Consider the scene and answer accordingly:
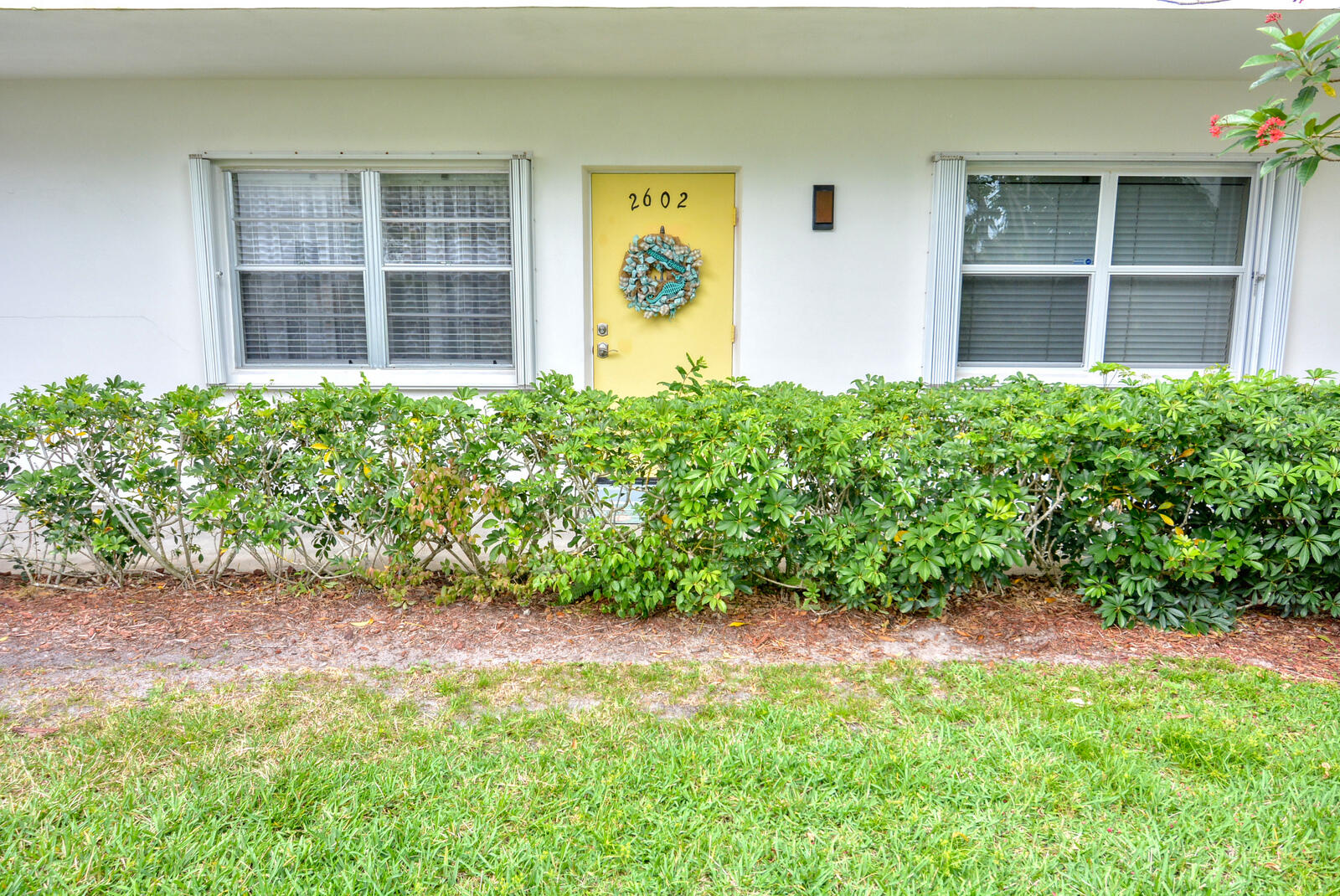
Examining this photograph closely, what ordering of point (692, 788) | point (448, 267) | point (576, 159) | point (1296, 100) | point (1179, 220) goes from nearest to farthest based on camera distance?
point (692, 788)
point (1296, 100)
point (576, 159)
point (1179, 220)
point (448, 267)

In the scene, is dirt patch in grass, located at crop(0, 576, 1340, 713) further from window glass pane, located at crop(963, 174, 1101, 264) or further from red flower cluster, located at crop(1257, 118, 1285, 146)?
window glass pane, located at crop(963, 174, 1101, 264)

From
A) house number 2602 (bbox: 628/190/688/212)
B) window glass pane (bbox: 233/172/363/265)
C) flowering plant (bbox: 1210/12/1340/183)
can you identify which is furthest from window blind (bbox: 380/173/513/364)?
flowering plant (bbox: 1210/12/1340/183)

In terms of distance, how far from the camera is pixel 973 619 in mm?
3549

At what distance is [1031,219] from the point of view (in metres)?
5.44

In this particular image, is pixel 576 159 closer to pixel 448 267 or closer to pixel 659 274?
pixel 659 274

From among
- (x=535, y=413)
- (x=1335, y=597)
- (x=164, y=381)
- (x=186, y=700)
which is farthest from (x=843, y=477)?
(x=164, y=381)

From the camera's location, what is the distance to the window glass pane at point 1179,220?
540 cm

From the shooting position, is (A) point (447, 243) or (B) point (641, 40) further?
(A) point (447, 243)

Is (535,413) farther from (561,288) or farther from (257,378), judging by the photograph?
(257,378)

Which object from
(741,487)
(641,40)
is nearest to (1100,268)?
(641,40)

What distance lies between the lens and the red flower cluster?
282 centimetres

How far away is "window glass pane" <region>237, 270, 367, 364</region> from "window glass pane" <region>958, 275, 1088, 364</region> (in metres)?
4.07

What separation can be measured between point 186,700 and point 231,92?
4.12m

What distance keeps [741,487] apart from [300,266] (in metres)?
3.87
